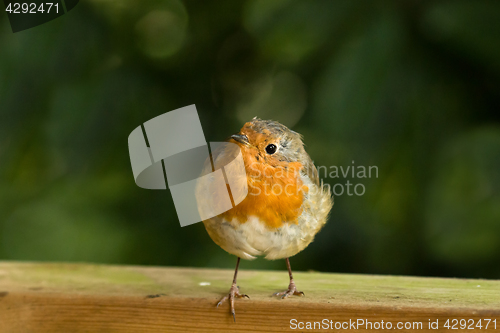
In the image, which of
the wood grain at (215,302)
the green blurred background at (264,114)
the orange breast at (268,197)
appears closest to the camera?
the wood grain at (215,302)

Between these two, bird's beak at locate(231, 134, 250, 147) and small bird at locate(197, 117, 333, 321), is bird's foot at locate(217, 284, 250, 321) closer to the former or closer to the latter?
small bird at locate(197, 117, 333, 321)

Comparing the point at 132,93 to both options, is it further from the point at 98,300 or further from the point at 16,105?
the point at 98,300

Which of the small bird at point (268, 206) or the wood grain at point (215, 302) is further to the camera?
the small bird at point (268, 206)

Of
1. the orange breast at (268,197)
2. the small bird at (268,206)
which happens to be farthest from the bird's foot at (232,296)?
the orange breast at (268,197)

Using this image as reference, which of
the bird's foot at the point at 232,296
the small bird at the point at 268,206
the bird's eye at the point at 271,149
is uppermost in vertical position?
the bird's eye at the point at 271,149

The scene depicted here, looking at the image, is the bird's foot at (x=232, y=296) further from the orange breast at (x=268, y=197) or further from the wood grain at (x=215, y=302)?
the orange breast at (x=268, y=197)

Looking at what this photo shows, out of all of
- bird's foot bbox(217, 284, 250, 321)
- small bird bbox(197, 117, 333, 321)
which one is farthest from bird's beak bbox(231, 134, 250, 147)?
bird's foot bbox(217, 284, 250, 321)
